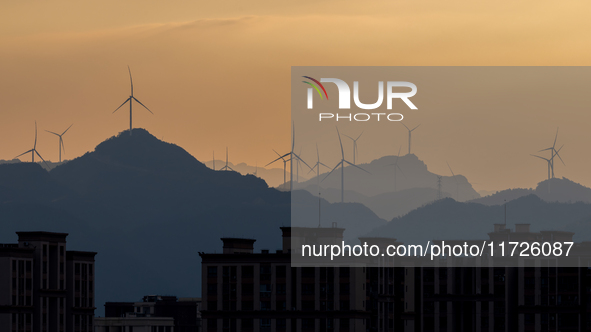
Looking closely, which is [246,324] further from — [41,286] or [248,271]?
[41,286]

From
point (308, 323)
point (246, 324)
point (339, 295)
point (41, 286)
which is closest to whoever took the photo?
point (246, 324)

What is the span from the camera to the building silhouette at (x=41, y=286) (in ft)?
561

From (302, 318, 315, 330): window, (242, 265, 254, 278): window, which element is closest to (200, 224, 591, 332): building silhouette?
(302, 318, 315, 330): window

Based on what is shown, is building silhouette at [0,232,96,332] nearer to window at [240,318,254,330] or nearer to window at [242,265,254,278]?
window at [242,265,254,278]

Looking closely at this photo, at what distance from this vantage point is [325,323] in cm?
17212

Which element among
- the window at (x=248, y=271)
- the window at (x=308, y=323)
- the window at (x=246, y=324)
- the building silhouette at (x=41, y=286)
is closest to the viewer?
the window at (x=246, y=324)

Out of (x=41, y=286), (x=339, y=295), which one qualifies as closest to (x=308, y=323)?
(x=339, y=295)

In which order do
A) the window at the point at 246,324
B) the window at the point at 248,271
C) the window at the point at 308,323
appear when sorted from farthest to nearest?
1. the window at the point at 308,323
2. the window at the point at 248,271
3. the window at the point at 246,324

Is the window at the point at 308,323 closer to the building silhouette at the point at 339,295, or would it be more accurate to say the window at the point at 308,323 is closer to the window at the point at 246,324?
the building silhouette at the point at 339,295

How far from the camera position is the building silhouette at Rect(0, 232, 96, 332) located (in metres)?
171

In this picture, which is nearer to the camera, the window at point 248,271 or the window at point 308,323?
the window at point 248,271

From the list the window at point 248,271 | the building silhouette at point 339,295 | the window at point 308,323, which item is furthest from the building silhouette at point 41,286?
the window at point 308,323

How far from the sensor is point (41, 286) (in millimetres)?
181125

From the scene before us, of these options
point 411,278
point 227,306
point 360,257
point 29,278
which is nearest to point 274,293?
point 227,306
